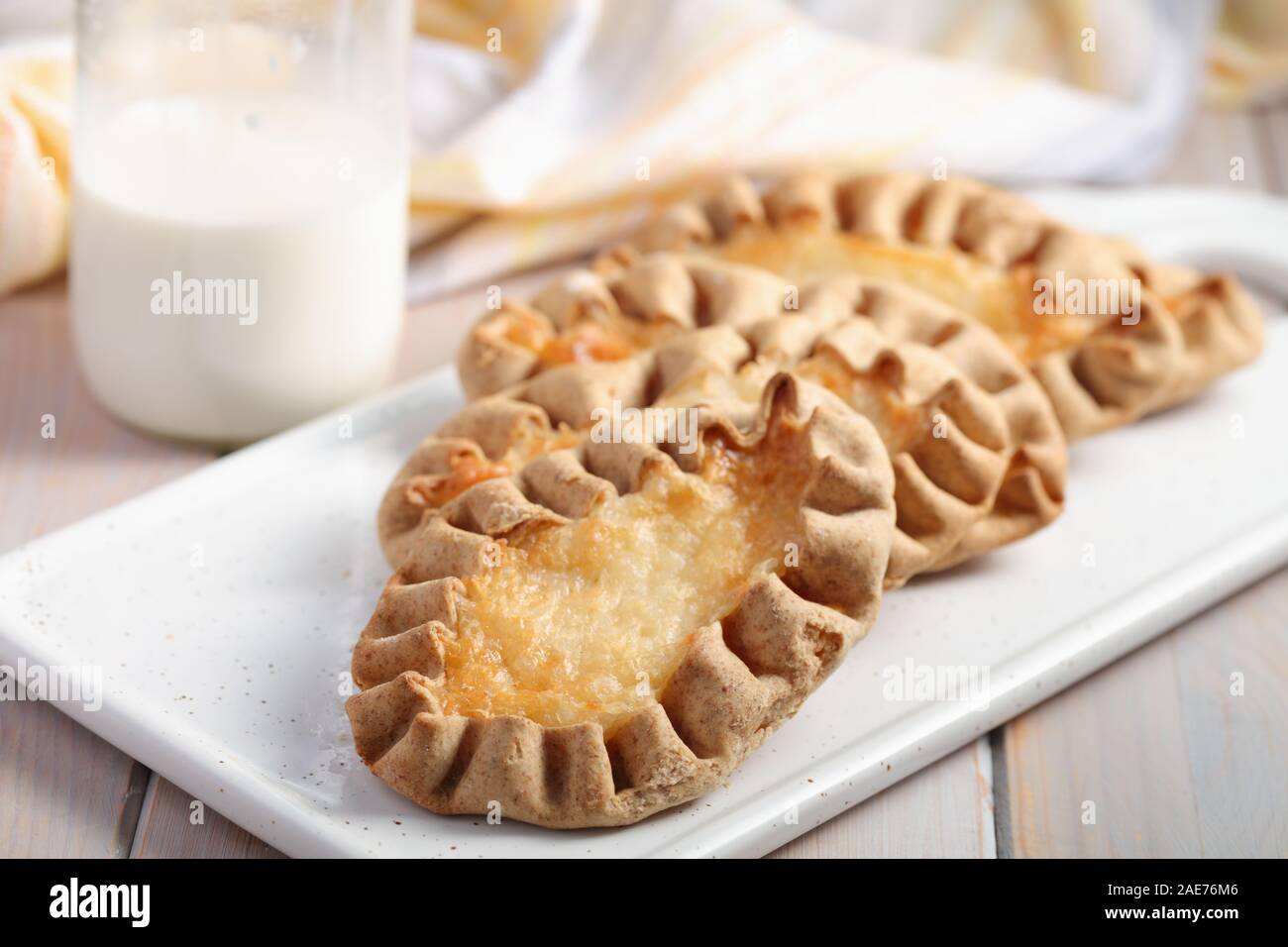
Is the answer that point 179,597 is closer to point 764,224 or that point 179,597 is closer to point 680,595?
point 680,595

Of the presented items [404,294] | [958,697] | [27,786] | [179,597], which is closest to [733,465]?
[958,697]

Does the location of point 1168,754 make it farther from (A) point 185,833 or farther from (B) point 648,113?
(B) point 648,113

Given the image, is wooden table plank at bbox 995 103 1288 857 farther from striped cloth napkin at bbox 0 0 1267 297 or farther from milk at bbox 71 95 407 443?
striped cloth napkin at bbox 0 0 1267 297

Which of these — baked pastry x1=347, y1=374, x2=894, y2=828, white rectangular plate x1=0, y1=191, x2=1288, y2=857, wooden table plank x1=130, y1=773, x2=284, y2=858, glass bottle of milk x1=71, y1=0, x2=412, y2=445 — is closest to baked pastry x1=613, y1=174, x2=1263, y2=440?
white rectangular plate x1=0, y1=191, x2=1288, y2=857

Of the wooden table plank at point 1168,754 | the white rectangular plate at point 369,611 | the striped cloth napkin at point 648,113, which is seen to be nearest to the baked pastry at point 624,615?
the white rectangular plate at point 369,611

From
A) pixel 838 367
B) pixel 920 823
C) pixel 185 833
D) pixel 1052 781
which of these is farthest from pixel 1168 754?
pixel 185 833
